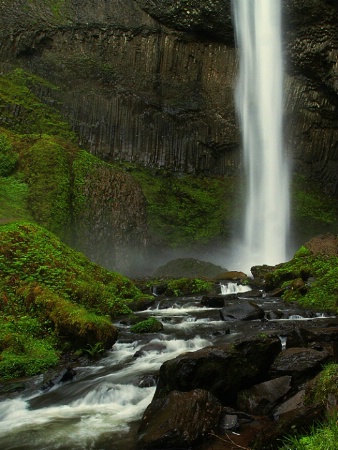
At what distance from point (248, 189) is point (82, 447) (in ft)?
96.2

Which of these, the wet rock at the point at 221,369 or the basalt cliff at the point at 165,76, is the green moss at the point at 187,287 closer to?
the wet rock at the point at 221,369

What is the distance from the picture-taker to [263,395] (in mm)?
5445

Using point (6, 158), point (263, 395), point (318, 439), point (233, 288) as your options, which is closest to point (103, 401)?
point (263, 395)

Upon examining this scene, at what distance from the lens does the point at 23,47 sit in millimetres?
31312

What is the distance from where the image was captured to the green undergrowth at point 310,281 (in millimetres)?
12352

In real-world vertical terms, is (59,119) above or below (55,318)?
above

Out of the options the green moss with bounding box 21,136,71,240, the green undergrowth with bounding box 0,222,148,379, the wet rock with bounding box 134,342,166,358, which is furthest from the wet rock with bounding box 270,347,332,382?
the green moss with bounding box 21,136,71,240

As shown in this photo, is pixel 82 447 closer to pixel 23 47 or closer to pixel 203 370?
pixel 203 370

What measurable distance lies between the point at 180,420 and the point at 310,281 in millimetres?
10998

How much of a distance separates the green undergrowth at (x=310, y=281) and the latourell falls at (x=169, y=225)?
8cm

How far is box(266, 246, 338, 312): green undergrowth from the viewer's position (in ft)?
40.5

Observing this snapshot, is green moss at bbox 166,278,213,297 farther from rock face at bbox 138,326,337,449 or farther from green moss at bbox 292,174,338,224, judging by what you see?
green moss at bbox 292,174,338,224

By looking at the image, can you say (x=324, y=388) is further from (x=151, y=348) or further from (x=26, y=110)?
(x=26, y=110)

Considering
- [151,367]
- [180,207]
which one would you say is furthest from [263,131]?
[151,367]
